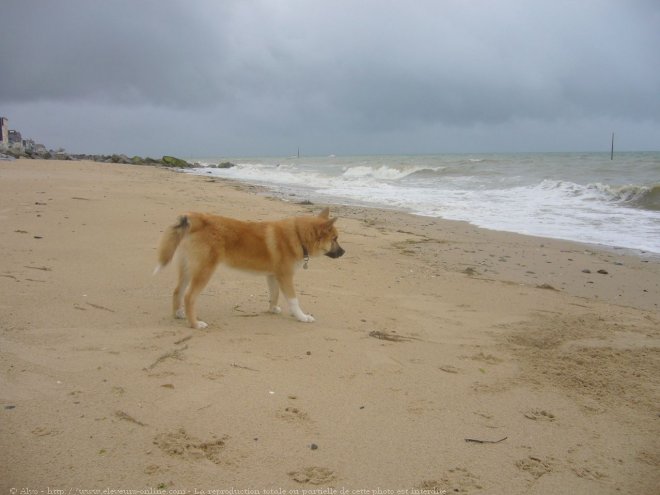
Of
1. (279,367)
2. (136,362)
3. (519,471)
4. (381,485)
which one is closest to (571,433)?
(519,471)

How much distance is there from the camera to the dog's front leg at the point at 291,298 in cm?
504

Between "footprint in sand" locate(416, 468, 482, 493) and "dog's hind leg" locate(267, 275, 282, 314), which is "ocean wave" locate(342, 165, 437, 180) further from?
"footprint in sand" locate(416, 468, 482, 493)

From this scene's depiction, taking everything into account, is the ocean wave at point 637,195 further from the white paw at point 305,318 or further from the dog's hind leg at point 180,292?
the dog's hind leg at point 180,292

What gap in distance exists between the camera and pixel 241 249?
16.3 ft

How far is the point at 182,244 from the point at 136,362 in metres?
1.46

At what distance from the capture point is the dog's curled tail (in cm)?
467

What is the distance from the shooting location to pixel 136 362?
11.6 feet

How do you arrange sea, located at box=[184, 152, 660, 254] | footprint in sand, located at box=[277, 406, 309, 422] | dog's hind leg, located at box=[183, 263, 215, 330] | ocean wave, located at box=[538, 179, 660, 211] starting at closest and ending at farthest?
footprint in sand, located at box=[277, 406, 309, 422] → dog's hind leg, located at box=[183, 263, 215, 330] → sea, located at box=[184, 152, 660, 254] → ocean wave, located at box=[538, 179, 660, 211]

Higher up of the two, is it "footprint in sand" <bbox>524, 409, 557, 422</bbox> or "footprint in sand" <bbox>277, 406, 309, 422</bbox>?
"footprint in sand" <bbox>277, 406, 309, 422</bbox>

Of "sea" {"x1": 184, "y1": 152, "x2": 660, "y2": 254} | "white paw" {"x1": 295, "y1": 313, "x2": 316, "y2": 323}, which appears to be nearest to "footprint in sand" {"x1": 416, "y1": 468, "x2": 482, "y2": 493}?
"white paw" {"x1": 295, "y1": 313, "x2": 316, "y2": 323}

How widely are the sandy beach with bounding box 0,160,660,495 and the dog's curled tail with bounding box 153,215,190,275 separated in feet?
1.79

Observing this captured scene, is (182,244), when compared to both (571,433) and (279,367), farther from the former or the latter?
(571,433)

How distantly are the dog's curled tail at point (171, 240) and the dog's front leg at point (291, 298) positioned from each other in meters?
1.10

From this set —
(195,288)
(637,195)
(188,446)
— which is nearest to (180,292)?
(195,288)
